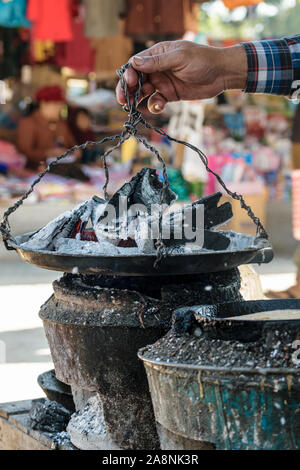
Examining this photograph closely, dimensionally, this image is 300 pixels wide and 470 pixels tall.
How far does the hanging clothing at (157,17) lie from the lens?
368 inches

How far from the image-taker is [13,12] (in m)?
8.89

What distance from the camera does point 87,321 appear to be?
8.61ft

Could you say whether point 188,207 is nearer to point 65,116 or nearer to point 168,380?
point 168,380

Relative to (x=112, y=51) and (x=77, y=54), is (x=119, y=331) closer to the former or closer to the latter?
(x=112, y=51)

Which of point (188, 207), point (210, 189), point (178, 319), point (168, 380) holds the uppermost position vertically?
point (188, 207)

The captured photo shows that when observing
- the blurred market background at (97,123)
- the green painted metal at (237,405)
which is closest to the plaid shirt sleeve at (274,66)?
the green painted metal at (237,405)

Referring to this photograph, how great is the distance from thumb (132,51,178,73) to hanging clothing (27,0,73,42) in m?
6.75

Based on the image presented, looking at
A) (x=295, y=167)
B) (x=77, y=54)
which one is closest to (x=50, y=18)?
(x=77, y=54)

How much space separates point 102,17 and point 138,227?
7310 mm

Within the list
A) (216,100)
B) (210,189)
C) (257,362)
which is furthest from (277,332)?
(216,100)

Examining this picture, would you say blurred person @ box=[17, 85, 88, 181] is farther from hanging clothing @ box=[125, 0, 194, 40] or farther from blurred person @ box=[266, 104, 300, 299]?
blurred person @ box=[266, 104, 300, 299]

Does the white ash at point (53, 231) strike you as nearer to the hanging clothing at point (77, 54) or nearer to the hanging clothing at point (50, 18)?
the hanging clothing at point (50, 18)

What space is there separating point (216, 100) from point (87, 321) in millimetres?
9824

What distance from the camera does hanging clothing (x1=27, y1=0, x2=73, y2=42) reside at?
9008mm
